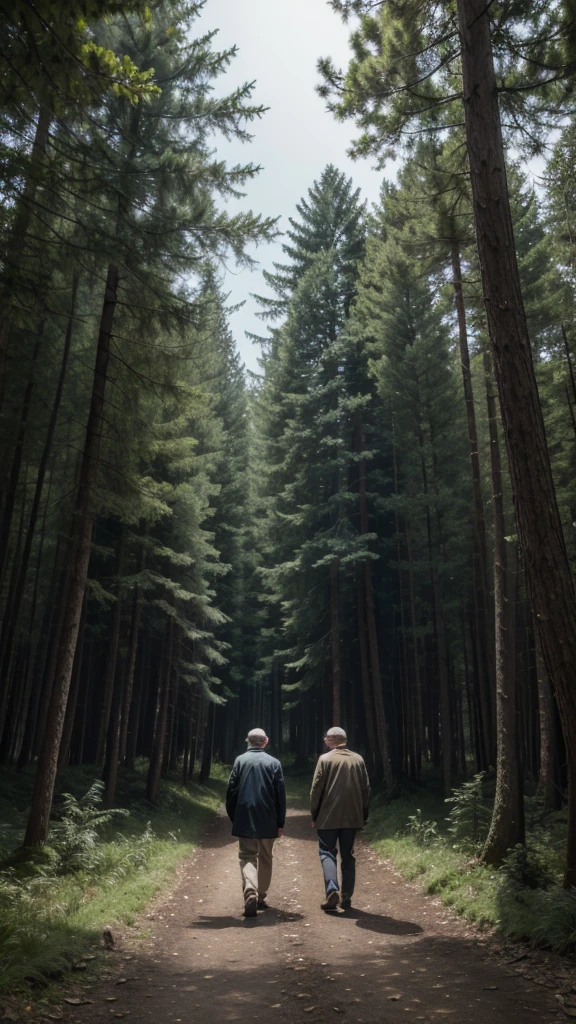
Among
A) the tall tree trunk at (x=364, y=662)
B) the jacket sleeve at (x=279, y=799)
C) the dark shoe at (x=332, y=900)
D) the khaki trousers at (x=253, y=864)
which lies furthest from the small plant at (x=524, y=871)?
the tall tree trunk at (x=364, y=662)

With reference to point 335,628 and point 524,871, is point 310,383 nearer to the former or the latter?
point 335,628

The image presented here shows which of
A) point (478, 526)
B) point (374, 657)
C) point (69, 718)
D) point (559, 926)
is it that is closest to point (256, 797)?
point (559, 926)

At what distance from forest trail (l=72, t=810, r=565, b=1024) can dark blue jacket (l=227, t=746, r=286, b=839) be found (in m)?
0.99

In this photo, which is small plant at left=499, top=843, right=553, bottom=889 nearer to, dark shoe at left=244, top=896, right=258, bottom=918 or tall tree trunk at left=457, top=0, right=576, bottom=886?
tall tree trunk at left=457, top=0, right=576, bottom=886

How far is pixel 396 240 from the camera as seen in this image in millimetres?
17859

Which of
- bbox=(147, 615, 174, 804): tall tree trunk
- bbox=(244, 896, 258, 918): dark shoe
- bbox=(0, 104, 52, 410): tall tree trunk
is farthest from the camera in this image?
bbox=(147, 615, 174, 804): tall tree trunk

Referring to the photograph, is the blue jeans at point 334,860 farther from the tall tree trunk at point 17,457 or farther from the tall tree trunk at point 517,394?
the tall tree trunk at point 17,457

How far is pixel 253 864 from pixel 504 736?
4.23 m

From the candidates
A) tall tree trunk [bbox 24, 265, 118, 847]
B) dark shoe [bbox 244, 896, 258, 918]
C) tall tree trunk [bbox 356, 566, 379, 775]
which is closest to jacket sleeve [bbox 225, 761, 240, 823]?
dark shoe [bbox 244, 896, 258, 918]

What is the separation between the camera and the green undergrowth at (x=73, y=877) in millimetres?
5371

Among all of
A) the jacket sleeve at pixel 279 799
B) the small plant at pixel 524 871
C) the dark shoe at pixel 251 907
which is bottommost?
the dark shoe at pixel 251 907

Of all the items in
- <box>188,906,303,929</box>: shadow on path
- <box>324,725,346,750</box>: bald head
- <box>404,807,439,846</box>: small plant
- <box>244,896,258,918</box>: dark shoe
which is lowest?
<box>188,906,303,929</box>: shadow on path

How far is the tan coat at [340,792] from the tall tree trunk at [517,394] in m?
2.51

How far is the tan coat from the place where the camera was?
799cm
